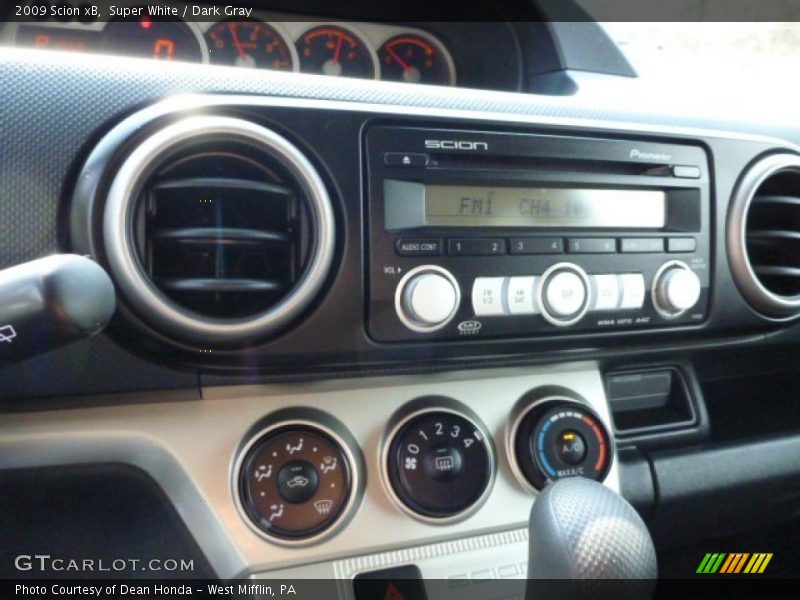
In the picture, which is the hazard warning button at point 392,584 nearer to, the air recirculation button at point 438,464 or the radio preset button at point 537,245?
the air recirculation button at point 438,464

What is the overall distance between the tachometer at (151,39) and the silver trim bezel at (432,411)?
2.40 feet

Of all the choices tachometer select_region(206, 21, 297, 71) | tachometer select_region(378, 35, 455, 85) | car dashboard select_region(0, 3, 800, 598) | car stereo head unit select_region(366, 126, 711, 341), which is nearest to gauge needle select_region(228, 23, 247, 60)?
tachometer select_region(206, 21, 297, 71)

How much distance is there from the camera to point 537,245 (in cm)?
78

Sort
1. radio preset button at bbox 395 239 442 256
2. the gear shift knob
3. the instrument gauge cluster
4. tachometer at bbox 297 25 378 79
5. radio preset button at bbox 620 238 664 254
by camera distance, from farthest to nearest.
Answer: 1. tachometer at bbox 297 25 378 79
2. the instrument gauge cluster
3. radio preset button at bbox 620 238 664 254
4. radio preset button at bbox 395 239 442 256
5. the gear shift knob

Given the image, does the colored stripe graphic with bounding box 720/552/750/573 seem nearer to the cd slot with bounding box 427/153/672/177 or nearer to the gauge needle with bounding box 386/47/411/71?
the cd slot with bounding box 427/153/672/177

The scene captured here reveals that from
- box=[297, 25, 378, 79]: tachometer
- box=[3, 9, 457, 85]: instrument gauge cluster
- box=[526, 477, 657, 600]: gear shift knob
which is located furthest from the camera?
box=[297, 25, 378, 79]: tachometer

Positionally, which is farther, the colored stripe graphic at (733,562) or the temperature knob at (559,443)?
the colored stripe graphic at (733,562)

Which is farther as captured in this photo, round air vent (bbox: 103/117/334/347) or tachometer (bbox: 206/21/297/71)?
tachometer (bbox: 206/21/297/71)

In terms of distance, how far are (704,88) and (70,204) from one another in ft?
2.83

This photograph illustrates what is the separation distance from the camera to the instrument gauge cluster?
1163mm

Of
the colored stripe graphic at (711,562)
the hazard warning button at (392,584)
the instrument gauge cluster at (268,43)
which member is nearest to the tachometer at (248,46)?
the instrument gauge cluster at (268,43)

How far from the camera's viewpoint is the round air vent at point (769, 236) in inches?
36.2

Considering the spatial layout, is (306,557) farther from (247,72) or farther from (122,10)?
(122,10)

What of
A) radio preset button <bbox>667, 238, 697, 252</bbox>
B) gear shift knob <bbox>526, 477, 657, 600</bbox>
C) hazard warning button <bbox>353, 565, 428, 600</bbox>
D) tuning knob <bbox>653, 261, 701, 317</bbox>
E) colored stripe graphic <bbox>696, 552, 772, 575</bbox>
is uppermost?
radio preset button <bbox>667, 238, 697, 252</bbox>
